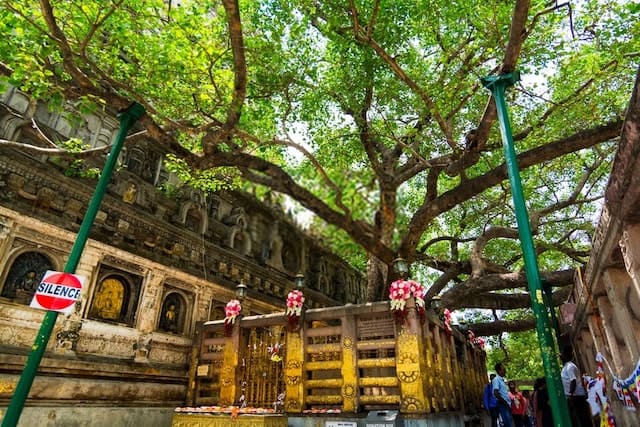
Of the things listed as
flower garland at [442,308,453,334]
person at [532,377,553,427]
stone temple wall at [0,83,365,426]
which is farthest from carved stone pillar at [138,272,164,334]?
person at [532,377,553,427]

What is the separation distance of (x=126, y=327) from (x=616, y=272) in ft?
33.2

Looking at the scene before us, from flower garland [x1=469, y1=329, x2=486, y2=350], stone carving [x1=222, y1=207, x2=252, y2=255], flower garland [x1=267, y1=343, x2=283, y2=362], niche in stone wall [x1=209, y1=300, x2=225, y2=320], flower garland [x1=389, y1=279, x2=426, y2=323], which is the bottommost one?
flower garland [x1=267, y1=343, x2=283, y2=362]

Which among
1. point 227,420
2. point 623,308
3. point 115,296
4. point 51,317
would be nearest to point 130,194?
point 115,296

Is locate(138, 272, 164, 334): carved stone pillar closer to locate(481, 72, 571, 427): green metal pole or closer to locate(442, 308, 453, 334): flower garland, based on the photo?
locate(442, 308, 453, 334): flower garland

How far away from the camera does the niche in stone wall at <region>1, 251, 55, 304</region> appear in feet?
25.7

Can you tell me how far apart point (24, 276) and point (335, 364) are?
6.84 m

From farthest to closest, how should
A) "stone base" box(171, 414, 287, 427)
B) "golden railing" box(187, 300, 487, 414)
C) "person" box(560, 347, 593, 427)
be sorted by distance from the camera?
"person" box(560, 347, 593, 427) → "golden railing" box(187, 300, 487, 414) → "stone base" box(171, 414, 287, 427)

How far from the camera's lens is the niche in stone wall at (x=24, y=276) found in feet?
25.7

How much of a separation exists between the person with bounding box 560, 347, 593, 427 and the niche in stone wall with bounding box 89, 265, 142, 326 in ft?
33.1

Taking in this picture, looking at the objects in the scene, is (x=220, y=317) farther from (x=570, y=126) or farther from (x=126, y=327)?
(x=570, y=126)

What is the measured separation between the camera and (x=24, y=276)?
8.06 metres

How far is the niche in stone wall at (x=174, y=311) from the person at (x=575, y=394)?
9.46m

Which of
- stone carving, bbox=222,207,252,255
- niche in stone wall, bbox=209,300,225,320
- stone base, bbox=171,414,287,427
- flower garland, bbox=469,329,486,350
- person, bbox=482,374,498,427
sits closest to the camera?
stone base, bbox=171,414,287,427

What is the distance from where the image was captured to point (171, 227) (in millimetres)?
11281
